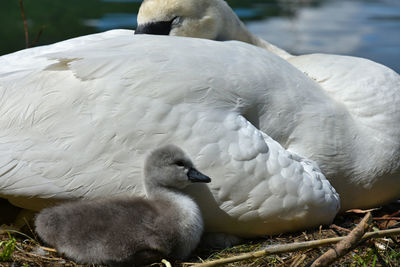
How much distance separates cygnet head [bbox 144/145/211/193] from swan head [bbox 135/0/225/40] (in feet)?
4.73

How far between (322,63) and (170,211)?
5.25 feet

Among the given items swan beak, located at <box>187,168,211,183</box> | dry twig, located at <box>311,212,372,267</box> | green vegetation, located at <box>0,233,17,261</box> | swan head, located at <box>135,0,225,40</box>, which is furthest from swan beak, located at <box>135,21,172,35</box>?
dry twig, located at <box>311,212,372,267</box>

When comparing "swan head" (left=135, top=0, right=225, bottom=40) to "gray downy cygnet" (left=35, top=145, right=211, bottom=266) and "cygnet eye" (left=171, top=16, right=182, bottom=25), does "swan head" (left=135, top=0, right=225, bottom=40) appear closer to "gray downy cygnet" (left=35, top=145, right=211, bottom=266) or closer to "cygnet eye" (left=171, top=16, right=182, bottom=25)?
"cygnet eye" (left=171, top=16, right=182, bottom=25)

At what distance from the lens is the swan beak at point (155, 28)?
484cm

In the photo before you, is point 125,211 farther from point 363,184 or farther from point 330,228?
point 363,184

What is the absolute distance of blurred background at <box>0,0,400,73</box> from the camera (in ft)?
38.7

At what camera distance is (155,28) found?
16.0 feet

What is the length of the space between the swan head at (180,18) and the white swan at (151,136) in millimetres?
942

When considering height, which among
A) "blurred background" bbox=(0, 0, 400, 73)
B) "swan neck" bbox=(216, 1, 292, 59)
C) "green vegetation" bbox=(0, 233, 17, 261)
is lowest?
"blurred background" bbox=(0, 0, 400, 73)

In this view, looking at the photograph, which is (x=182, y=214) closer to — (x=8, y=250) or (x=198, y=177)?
(x=198, y=177)

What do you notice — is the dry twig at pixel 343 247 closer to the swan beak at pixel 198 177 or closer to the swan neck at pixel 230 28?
the swan beak at pixel 198 177

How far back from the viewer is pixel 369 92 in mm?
4332

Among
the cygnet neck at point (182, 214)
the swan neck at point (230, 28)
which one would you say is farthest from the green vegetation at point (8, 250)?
the swan neck at point (230, 28)

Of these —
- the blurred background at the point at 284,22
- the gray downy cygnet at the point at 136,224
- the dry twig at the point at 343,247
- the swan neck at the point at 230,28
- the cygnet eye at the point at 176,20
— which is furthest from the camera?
the blurred background at the point at 284,22
